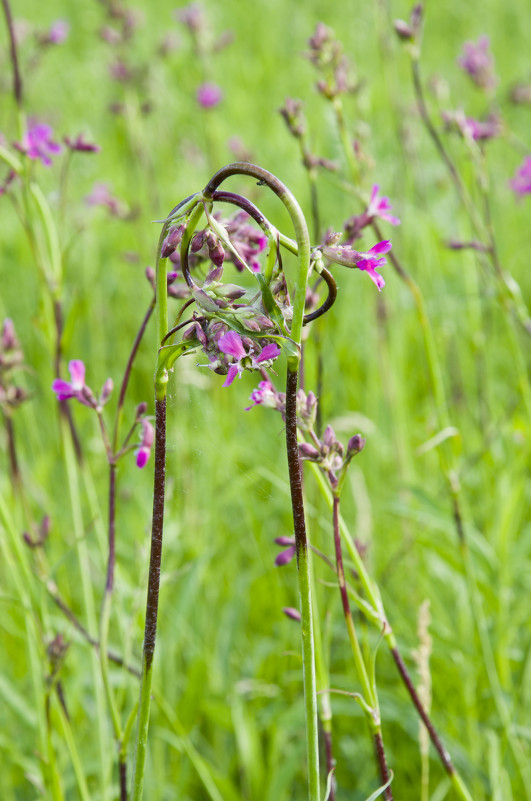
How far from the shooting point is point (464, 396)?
3.07 m

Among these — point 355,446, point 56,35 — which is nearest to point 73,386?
point 355,446

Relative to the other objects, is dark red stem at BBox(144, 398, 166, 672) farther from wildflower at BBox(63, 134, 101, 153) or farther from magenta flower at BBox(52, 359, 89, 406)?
wildflower at BBox(63, 134, 101, 153)

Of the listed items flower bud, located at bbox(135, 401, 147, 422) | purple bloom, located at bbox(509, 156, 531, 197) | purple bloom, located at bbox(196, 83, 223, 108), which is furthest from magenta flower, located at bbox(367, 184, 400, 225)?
purple bloom, located at bbox(196, 83, 223, 108)

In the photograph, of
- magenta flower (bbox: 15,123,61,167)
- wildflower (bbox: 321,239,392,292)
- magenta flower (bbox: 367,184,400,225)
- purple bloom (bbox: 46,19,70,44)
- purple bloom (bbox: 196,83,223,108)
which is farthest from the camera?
purple bloom (bbox: 196,83,223,108)

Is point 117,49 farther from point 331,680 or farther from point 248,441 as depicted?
point 331,680

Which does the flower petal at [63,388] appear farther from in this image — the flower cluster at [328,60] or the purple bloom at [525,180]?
the purple bloom at [525,180]

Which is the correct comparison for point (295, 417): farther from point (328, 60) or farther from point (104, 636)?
point (328, 60)

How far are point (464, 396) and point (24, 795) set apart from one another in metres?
2.03

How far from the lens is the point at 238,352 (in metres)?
0.78

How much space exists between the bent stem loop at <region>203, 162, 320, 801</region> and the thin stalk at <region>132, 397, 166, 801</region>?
140mm

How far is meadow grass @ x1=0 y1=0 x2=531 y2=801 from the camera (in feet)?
5.74

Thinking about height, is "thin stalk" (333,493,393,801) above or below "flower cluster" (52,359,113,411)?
below

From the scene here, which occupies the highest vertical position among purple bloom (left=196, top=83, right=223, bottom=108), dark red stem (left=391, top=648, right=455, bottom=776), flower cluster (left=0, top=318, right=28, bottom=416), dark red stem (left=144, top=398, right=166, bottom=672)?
purple bloom (left=196, top=83, right=223, bottom=108)

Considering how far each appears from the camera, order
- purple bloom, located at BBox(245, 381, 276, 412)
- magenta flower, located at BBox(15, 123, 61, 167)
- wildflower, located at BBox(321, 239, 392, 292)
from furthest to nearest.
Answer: magenta flower, located at BBox(15, 123, 61, 167)
purple bloom, located at BBox(245, 381, 276, 412)
wildflower, located at BBox(321, 239, 392, 292)
